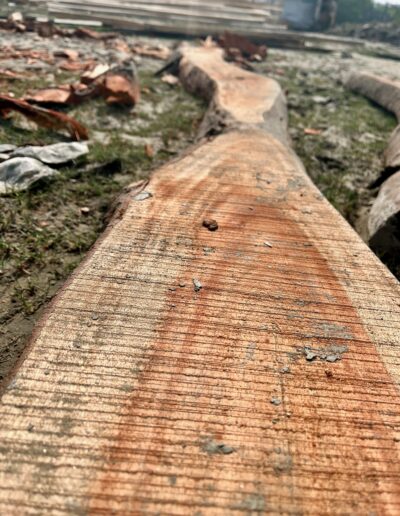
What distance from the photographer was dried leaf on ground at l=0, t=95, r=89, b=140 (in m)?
3.88

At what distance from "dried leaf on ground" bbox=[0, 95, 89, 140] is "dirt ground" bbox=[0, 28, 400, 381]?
98mm

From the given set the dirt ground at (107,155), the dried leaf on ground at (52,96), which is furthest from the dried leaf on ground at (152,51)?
the dried leaf on ground at (52,96)

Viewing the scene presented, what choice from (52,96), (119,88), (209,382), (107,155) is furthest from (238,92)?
(209,382)

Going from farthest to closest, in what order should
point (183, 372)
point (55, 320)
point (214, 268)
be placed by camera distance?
point (214, 268) → point (55, 320) → point (183, 372)

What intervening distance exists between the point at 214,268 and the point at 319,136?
3.68 meters

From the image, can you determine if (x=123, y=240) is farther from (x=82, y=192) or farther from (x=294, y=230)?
(x=82, y=192)

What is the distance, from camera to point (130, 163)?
3762 mm

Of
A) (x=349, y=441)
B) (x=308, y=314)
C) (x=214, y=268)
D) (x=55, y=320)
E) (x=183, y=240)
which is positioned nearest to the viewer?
(x=349, y=441)

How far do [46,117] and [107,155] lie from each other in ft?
2.23

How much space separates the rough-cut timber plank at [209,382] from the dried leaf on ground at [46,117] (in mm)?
2170

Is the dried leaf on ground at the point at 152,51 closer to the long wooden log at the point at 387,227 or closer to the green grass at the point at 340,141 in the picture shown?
the green grass at the point at 340,141

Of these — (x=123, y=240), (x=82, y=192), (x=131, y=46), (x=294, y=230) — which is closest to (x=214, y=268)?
(x=123, y=240)

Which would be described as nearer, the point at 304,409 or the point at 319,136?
the point at 304,409

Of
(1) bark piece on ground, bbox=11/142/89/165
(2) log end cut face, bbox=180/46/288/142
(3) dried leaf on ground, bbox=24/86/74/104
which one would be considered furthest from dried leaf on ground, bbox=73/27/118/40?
(1) bark piece on ground, bbox=11/142/89/165
